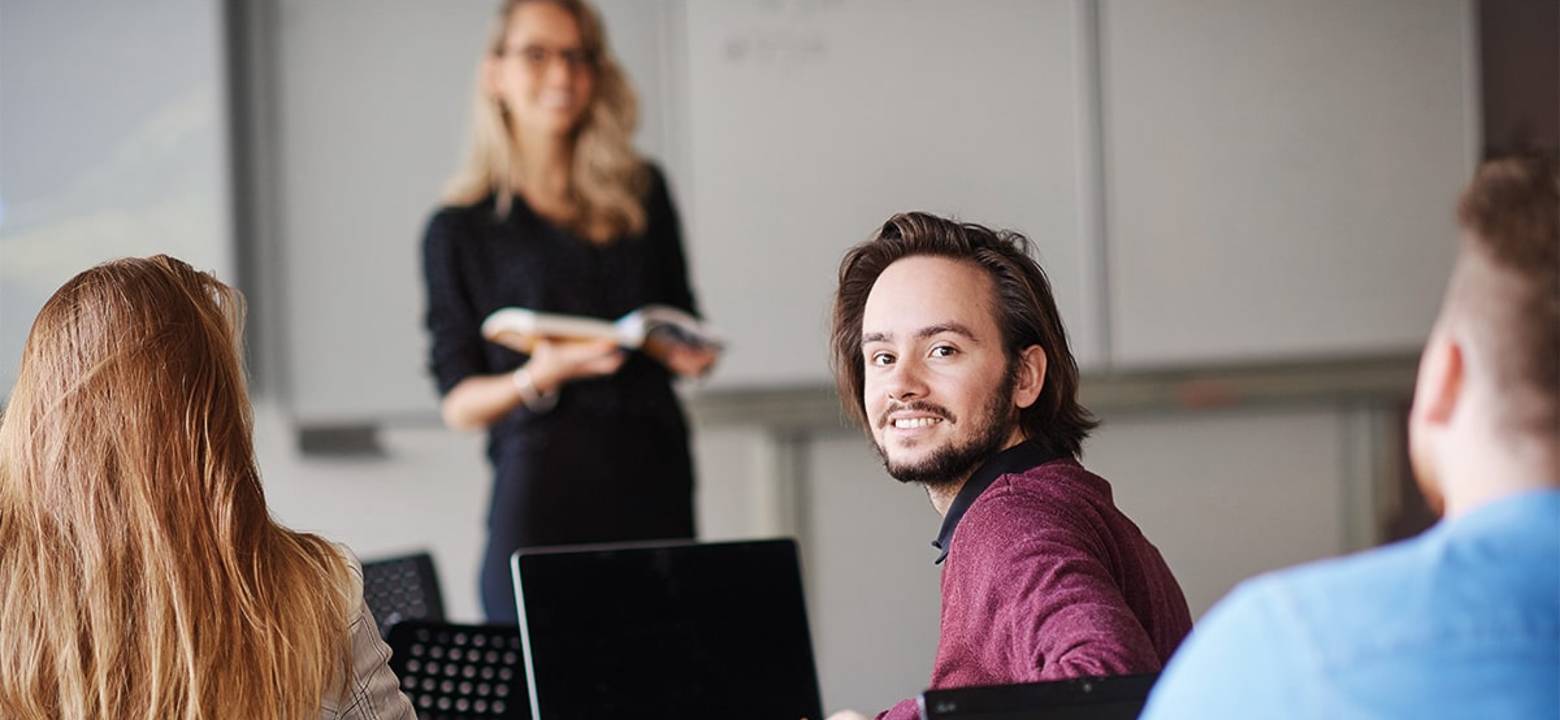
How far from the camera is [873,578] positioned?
3.93 meters

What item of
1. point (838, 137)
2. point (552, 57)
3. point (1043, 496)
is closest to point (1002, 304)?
point (1043, 496)

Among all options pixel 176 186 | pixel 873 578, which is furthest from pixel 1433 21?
pixel 176 186

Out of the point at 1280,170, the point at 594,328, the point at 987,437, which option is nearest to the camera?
the point at 987,437

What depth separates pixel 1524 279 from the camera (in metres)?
0.80

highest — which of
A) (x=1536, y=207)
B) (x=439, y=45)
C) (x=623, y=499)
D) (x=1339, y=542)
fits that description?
(x=439, y=45)

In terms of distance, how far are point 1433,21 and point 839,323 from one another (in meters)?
3.07

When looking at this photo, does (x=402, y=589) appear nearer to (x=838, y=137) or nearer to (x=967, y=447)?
(x=967, y=447)

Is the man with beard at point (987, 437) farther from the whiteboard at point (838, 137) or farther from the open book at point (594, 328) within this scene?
the whiteboard at point (838, 137)

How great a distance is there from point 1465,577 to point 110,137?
335 centimetres

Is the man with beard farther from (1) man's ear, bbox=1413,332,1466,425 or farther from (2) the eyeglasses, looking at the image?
(2) the eyeglasses

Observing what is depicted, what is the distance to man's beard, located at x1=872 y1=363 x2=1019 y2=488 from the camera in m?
1.38

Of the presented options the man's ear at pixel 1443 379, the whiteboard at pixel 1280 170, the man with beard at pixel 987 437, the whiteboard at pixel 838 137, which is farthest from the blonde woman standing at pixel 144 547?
the whiteboard at pixel 1280 170

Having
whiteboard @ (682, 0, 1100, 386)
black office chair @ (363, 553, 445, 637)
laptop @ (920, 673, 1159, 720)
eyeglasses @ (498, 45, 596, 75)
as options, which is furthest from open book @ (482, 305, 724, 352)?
laptop @ (920, 673, 1159, 720)

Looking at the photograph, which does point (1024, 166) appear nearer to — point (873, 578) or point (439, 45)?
point (873, 578)
